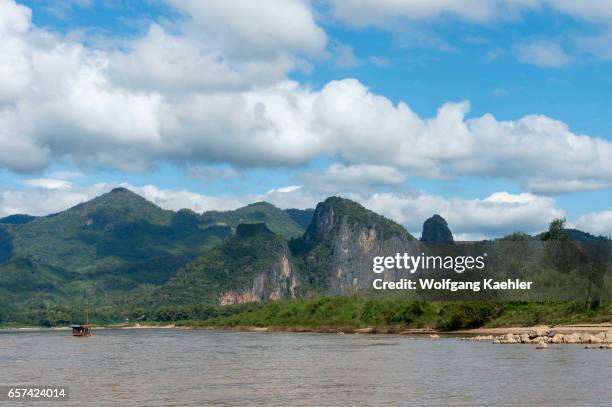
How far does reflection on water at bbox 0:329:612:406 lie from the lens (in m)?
29.9

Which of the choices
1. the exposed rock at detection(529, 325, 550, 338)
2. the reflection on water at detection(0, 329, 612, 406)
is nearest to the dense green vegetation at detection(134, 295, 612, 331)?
the exposed rock at detection(529, 325, 550, 338)

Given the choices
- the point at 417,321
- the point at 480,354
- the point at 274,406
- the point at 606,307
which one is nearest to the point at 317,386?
the point at 274,406

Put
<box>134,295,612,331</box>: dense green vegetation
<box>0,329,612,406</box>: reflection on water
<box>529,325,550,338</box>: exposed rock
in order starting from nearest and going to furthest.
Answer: <box>0,329,612,406</box>: reflection on water
<box>529,325,550,338</box>: exposed rock
<box>134,295,612,331</box>: dense green vegetation

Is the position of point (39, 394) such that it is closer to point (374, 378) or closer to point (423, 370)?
point (374, 378)

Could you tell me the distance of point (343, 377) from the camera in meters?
39.3

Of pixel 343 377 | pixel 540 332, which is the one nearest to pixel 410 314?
pixel 540 332

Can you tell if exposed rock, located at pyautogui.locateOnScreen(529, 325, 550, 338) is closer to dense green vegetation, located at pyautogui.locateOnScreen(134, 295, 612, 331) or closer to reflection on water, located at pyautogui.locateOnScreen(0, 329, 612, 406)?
dense green vegetation, located at pyautogui.locateOnScreen(134, 295, 612, 331)

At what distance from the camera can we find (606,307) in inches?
3041

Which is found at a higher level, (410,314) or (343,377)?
(410,314)

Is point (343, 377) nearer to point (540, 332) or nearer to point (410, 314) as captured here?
point (540, 332)

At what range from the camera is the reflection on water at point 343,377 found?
98.1 ft

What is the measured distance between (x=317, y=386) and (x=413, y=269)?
3469 inches

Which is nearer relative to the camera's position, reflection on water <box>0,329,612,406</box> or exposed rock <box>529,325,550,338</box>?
reflection on water <box>0,329,612,406</box>

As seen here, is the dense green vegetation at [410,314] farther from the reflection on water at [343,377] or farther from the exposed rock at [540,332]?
the reflection on water at [343,377]
